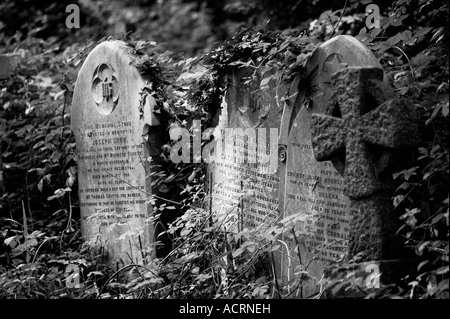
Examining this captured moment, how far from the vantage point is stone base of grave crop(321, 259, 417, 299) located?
3.88m

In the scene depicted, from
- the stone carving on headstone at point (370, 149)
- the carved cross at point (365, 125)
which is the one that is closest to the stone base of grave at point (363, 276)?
the stone carving on headstone at point (370, 149)

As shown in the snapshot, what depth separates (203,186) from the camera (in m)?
6.12

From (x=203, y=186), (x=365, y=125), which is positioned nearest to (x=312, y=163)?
(x=365, y=125)

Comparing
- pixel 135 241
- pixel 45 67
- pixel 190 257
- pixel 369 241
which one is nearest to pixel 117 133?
pixel 135 241

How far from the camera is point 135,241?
638 cm

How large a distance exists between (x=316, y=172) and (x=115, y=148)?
7.41 ft

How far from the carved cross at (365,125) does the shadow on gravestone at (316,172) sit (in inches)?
3.5

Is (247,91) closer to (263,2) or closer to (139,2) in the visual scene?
(263,2)

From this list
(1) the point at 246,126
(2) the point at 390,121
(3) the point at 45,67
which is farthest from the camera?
(3) the point at 45,67

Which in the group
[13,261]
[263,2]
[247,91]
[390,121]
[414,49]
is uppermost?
[263,2]

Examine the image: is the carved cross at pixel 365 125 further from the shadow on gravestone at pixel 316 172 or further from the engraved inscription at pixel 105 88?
the engraved inscription at pixel 105 88

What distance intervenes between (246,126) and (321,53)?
1099 millimetres

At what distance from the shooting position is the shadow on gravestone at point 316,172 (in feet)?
14.8

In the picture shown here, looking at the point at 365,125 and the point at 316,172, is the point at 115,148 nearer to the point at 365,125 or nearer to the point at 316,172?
the point at 316,172
